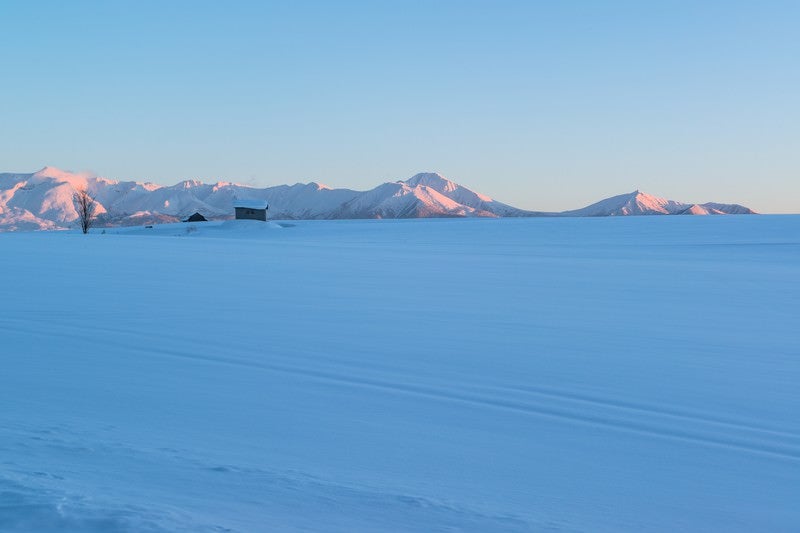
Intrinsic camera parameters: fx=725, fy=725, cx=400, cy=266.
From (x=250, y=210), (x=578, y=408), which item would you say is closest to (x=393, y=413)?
(x=578, y=408)

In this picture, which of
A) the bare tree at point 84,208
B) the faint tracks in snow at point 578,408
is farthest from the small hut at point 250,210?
the faint tracks in snow at point 578,408

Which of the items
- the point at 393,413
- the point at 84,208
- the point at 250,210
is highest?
the point at 250,210

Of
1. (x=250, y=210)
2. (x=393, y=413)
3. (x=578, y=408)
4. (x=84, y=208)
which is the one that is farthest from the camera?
(x=250, y=210)

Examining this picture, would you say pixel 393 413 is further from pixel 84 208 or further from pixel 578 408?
pixel 84 208

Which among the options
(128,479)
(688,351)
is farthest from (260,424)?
(688,351)

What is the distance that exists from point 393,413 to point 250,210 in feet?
227

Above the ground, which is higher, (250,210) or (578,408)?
(250,210)

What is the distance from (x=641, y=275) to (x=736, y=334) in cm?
881

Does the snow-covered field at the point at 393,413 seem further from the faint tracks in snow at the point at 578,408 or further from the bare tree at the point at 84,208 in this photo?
the bare tree at the point at 84,208

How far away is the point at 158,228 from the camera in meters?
66.6

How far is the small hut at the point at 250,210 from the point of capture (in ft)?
239

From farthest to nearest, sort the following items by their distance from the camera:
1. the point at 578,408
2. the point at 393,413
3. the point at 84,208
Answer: the point at 84,208 → the point at 578,408 → the point at 393,413

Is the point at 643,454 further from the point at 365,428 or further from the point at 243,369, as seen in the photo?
the point at 243,369

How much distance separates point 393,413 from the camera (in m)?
5.66
